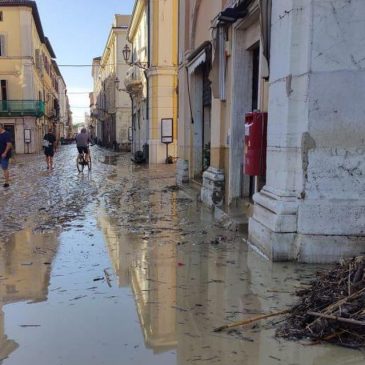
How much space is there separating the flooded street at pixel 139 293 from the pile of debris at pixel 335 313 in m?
0.12

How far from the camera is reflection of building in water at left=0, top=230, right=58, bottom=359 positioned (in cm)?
420

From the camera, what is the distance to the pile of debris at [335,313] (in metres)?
3.16

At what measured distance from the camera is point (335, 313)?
3215 millimetres

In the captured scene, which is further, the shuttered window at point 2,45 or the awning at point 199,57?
the shuttered window at point 2,45

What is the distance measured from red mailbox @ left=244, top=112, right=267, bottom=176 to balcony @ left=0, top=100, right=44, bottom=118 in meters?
39.5

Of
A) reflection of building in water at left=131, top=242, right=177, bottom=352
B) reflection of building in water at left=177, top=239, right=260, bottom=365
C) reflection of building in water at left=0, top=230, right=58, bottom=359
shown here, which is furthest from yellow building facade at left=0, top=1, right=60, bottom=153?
reflection of building in water at left=177, top=239, right=260, bottom=365

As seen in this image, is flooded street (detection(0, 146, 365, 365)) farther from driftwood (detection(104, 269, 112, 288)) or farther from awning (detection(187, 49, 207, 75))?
awning (detection(187, 49, 207, 75))

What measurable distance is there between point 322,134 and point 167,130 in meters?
17.8

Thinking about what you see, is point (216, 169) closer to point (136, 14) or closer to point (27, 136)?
point (136, 14)

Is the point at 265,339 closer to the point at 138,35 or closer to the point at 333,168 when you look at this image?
the point at 333,168

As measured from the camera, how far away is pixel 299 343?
125 inches

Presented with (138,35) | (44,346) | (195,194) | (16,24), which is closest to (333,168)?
(44,346)

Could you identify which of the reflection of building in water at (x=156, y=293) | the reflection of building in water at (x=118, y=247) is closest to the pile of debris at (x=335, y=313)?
the reflection of building in water at (x=156, y=293)

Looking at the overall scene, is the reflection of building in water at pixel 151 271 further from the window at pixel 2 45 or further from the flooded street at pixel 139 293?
the window at pixel 2 45
